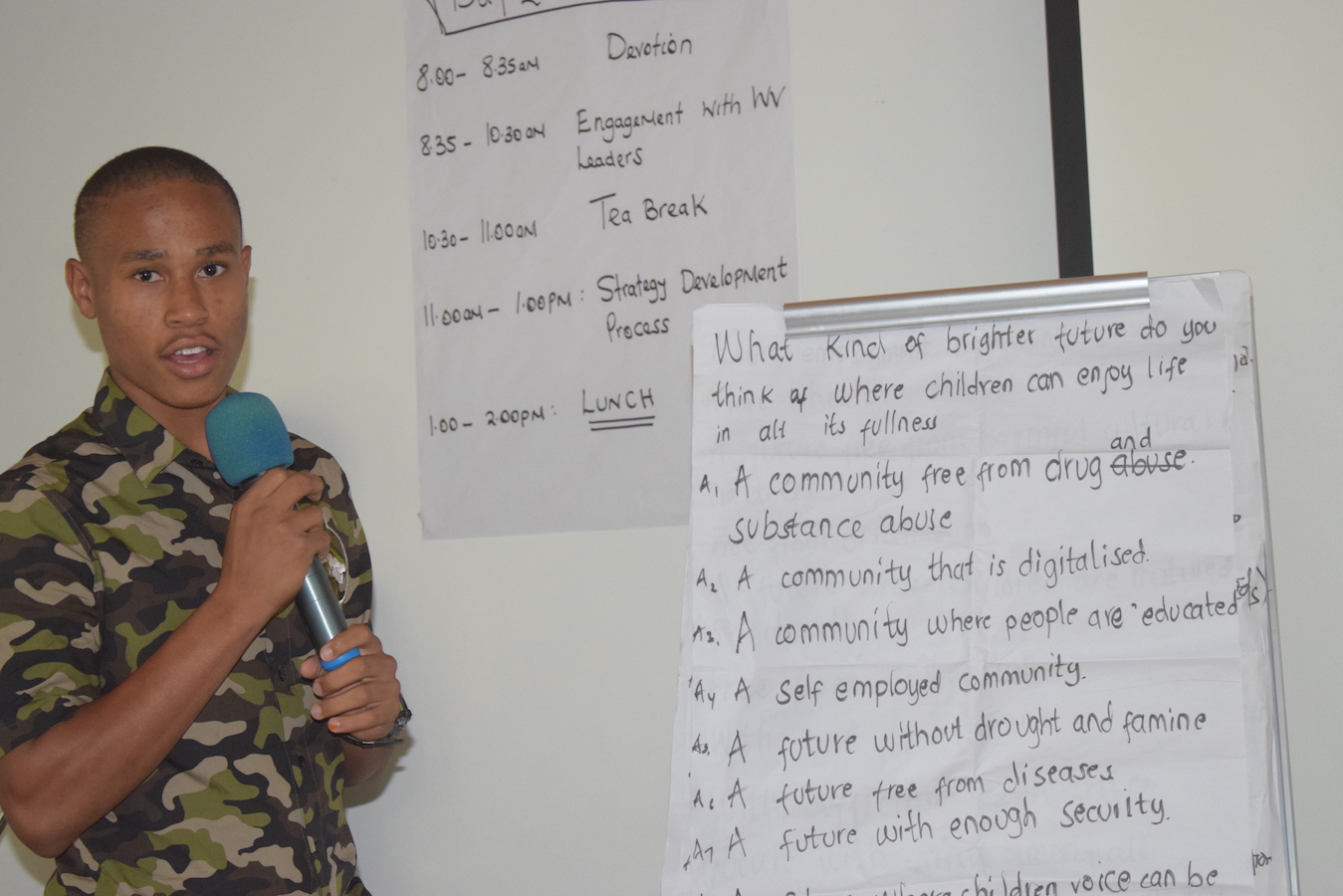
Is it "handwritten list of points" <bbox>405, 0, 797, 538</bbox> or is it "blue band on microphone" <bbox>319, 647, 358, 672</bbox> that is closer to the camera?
"blue band on microphone" <bbox>319, 647, 358, 672</bbox>

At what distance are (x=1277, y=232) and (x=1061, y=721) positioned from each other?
68 centimetres

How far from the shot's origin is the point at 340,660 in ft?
3.68

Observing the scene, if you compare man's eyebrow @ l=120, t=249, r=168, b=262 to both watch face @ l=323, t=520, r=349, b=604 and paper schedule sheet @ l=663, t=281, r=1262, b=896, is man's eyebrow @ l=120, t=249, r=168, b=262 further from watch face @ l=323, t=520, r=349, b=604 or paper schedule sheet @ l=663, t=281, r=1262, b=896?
paper schedule sheet @ l=663, t=281, r=1262, b=896

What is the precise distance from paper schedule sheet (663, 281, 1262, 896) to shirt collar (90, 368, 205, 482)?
0.71 meters

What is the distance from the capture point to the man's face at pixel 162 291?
1.31 metres

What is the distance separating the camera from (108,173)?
53.1 inches

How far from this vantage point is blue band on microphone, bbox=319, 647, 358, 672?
1114mm

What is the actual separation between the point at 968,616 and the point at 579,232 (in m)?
0.85

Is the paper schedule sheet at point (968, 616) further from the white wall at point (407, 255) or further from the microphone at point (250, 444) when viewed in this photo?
the microphone at point (250, 444)

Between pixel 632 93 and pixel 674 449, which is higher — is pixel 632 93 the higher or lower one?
the higher one

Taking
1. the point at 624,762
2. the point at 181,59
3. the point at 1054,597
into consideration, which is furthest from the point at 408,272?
the point at 1054,597

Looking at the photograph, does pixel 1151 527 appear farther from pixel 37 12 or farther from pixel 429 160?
pixel 37 12

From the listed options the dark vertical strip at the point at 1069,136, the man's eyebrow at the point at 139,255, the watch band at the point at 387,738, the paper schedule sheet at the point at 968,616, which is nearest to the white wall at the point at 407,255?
the dark vertical strip at the point at 1069,136

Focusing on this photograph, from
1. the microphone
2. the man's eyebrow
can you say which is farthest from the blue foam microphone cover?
the man's eyebrow
